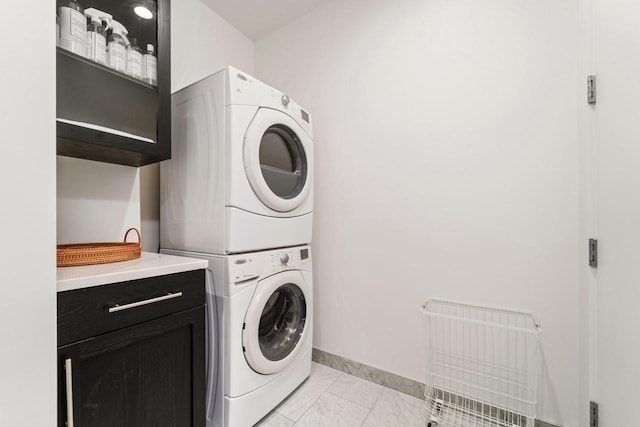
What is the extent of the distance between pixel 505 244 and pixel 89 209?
2039 mm

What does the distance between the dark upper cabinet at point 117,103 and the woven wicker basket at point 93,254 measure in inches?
15.7

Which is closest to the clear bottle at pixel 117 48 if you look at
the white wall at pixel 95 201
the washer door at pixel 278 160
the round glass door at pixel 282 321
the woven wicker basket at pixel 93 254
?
the white wall at pixel 95 201

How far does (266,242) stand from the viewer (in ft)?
4.51

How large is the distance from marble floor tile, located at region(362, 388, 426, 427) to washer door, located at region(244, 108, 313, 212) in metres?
1.19

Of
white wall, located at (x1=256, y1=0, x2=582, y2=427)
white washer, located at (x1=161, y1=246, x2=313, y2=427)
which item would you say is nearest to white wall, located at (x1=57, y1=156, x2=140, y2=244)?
white washer, located at (x1=161, y1=246, x2=313, y2=427)

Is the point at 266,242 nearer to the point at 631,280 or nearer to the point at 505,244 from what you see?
the point at 505,244

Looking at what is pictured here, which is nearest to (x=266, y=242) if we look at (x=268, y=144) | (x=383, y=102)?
(x=268, y=144)

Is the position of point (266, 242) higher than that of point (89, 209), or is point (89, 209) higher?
point (89, 209)

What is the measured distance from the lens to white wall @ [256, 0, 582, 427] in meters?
1.21

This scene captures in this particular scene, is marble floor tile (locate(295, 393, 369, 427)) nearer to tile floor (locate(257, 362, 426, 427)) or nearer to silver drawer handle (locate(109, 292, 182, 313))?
tile floor (locate(257, 362, 426, 427))

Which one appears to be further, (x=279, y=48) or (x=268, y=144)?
(x=279, y=48)

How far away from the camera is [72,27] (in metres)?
1.00

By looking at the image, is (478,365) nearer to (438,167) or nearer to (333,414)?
(333,414)

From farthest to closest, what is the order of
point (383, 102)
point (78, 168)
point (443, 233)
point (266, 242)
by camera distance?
point (383, 102) → point (443, 233) → point (266, 242) → point (78, 168)
